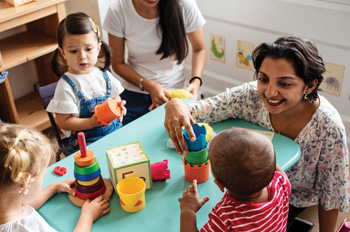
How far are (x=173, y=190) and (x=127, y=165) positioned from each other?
20 cm

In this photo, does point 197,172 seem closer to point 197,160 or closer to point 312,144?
point 197,160

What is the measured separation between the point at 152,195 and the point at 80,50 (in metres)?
0.84

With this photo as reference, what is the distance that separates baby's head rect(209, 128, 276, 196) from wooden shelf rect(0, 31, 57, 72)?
1.90 meters

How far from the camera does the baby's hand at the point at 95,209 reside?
3.98 ft

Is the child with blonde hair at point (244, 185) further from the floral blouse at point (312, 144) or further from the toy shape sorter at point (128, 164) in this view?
the floral blouse at point (312, 144)

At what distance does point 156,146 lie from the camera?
5.10ft

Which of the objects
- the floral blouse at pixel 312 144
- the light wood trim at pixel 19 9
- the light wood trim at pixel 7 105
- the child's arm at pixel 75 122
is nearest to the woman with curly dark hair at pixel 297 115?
the floral blouse at pixel 312 144

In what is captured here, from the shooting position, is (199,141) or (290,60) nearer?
(199,141)

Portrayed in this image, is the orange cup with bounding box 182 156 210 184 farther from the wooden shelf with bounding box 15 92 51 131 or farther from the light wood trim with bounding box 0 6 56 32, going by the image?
the wooden shelf with bounding box 15 92 51 131

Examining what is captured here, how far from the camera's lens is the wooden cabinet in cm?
243

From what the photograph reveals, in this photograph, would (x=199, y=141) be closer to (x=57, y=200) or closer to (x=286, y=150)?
(x=286, y=150)

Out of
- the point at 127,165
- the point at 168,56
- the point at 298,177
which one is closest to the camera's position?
the point at 127,165

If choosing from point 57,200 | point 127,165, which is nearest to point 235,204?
point 127,165

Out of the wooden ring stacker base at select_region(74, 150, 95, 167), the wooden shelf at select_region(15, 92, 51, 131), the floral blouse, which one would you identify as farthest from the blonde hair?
the wooden shelf at select_region(15, 92, 51, 131)
